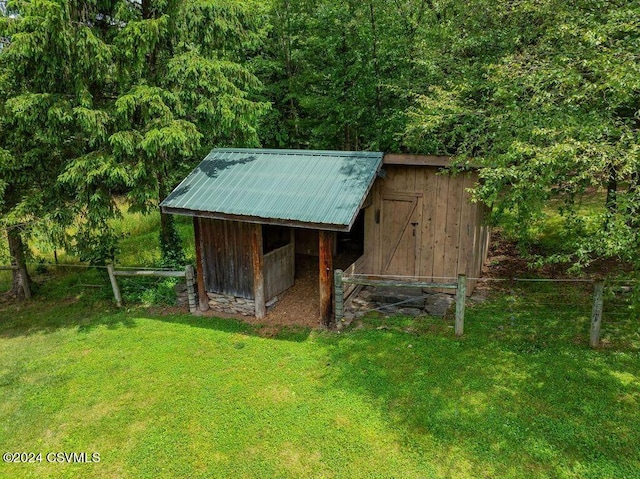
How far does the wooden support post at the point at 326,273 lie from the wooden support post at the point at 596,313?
4364mm

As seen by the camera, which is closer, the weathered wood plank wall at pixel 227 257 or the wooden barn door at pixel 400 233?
the weathered wood plank wall at pixel 227 257

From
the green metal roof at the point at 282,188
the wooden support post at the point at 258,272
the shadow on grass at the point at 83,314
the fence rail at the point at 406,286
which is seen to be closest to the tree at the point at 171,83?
the green metal roof at the point at 282,188

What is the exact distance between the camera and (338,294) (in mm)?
8164

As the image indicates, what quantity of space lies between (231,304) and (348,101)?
725 cm

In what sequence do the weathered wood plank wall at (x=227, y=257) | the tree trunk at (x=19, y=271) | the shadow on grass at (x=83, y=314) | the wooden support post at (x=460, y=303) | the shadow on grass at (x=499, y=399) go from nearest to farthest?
1. the shadow on grass at (x=499, y=399)
2. the wooden support post at (x=460, y=303)
3. the shadow on grass at (x=83, y=314)
4. the weathered wood plank wall at (x=227, y=257)
5. the tree trunk at (x=19, y=271)

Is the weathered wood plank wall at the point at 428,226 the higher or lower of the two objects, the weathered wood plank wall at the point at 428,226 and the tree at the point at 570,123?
the lower

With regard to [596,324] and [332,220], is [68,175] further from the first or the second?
[596,324]

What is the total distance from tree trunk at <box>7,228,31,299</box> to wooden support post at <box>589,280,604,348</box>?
450 inches

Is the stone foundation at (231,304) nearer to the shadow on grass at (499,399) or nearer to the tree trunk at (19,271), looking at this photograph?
the shadow on grass at (499,399)

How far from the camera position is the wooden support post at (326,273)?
8.00 metres

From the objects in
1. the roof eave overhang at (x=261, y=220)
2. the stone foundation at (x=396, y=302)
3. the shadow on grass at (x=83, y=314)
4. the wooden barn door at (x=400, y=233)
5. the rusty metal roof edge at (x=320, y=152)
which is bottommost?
the shadow on grass at (x=83, y=314)

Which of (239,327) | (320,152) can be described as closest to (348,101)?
(320,152)

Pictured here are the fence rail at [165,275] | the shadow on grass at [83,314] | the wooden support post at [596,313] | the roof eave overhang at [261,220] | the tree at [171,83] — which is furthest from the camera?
the fence rail at [165,275]

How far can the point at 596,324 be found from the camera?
23.2ft
